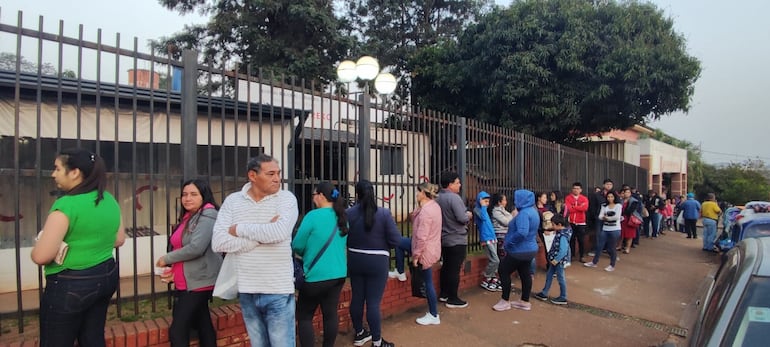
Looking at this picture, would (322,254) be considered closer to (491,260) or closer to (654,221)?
(491,260)

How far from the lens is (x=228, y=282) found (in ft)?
9.39

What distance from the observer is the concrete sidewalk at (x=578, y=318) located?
452 cm

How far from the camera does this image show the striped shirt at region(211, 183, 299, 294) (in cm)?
272

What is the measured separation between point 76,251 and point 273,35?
15280 millimetres

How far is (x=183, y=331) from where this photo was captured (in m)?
3.03

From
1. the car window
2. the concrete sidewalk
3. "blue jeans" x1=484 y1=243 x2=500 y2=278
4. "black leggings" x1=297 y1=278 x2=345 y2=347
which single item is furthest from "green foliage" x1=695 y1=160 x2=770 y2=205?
"black leggings" x1=297 y1=278 x2=345 y2=347

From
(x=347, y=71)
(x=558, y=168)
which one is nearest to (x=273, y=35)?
(x=347, y=71)

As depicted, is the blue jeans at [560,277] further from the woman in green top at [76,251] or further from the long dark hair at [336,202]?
the woman in green top at [76,251]

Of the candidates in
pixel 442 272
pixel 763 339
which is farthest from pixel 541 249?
pixel 763 339

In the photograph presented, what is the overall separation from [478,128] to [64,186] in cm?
559

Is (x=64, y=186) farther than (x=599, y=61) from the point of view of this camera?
No

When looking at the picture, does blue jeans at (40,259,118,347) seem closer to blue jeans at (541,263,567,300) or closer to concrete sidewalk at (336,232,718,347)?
concrete sidewalk at (336,232,718,347)

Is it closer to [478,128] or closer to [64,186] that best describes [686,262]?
[478,128]

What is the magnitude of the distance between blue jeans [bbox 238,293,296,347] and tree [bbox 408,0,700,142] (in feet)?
39.6
